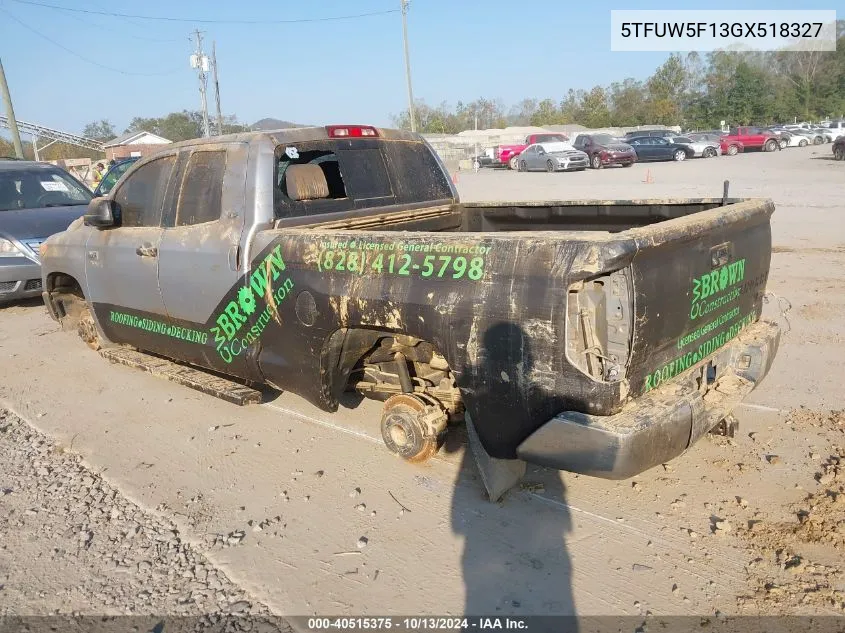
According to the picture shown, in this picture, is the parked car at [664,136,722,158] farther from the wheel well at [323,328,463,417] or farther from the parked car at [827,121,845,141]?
the wheel well at [323,328,463,417]

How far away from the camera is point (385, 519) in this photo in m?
3.41

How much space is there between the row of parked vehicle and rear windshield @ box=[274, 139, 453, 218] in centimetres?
2499

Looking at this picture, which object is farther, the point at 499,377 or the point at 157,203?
the point at 157,203

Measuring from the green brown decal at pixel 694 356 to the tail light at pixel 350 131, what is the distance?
2793mm

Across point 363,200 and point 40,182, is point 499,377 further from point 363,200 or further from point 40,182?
point 40,182

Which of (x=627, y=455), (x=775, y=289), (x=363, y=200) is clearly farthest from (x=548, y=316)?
(x=775, y=289)

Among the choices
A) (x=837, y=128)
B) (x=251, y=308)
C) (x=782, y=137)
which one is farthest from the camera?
(x=837, y=128)

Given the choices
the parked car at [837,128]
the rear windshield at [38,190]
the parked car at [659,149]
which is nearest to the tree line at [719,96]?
the parked car at [837,128]

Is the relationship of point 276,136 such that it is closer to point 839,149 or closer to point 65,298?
point 65,298

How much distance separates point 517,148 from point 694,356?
34.1 meters

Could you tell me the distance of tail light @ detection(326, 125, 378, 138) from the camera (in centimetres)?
463

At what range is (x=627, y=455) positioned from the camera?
2.70 metres

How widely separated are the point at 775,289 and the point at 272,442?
19.3ft

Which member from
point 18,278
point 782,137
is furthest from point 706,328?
point 782,137
